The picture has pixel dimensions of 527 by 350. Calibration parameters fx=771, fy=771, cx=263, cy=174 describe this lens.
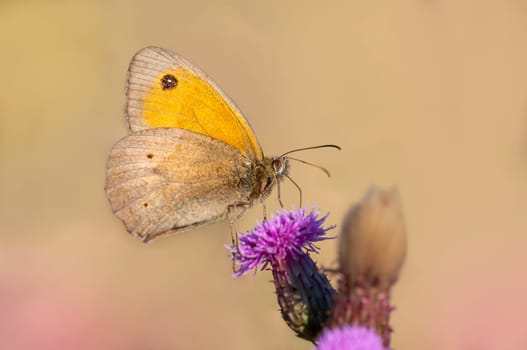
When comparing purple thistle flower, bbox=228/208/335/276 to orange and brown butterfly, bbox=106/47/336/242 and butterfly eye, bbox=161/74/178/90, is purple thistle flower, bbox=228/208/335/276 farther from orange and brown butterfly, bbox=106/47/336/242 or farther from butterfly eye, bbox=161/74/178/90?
butterfly eye, bbox=161/74/178/90

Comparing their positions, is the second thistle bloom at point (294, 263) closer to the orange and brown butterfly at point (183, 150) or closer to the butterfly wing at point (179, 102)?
the orange and brown butterfly at point (183, 150)

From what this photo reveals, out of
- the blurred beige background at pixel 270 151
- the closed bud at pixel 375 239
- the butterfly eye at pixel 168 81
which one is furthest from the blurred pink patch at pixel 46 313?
the closed bud at pixel 375 239

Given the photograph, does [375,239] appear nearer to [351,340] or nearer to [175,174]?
[351,340]

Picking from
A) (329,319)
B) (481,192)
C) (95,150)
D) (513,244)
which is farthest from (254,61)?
(329,319)

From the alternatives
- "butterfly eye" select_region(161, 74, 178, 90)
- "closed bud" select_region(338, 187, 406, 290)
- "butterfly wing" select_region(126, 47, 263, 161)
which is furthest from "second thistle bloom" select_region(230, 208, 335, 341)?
"butterfly eye" select_region(161, 74, 178, 90)

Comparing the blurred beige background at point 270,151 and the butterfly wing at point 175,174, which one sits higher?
the blurred beige background at point 270,151
